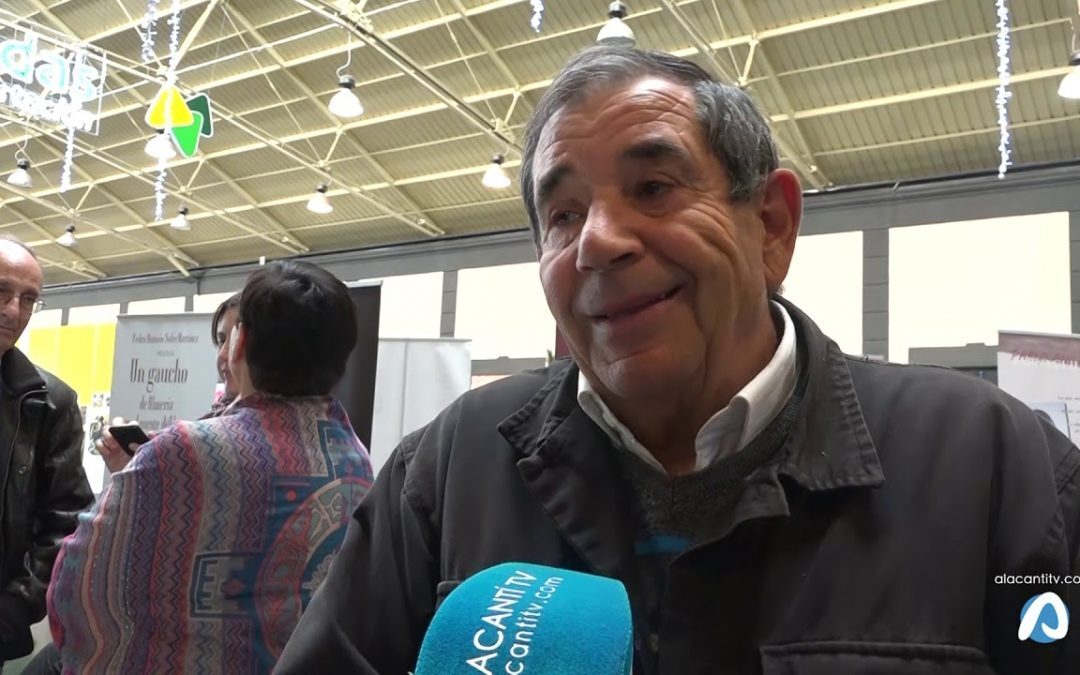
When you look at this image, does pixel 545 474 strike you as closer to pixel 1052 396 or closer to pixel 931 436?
pixel 931 436

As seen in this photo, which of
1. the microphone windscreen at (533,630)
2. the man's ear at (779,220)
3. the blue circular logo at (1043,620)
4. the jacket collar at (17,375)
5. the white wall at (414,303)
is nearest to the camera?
the microphone windscreen at (533,630)

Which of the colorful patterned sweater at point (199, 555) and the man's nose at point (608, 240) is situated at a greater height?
the man's nose at point (608, 240)

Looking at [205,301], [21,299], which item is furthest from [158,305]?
[21,299]

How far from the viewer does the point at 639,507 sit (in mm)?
1027

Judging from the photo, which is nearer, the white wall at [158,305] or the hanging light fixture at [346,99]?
the hanging light fixture at [346,99]

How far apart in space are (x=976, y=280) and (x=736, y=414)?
1017 cm

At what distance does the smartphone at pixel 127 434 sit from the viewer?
2074 millimetres

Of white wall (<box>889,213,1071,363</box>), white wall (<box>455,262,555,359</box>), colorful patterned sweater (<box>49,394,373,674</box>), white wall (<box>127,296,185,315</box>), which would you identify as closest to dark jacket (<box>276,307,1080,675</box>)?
colorful patterned sweater (<box>49,394,373,674</box>)

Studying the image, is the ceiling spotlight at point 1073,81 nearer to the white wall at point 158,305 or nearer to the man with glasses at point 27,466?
the man with glasses at point 27,466

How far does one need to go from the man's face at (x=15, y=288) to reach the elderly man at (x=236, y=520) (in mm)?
914

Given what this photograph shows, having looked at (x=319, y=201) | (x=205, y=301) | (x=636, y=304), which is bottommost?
(x=636, y=304)

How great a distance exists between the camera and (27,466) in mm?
2348

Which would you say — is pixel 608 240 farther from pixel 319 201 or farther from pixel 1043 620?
pixel 319 201

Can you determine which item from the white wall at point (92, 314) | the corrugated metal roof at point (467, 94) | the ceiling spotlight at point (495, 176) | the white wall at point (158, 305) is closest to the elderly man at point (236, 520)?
the corrugated metal roof at point (467, 94)
